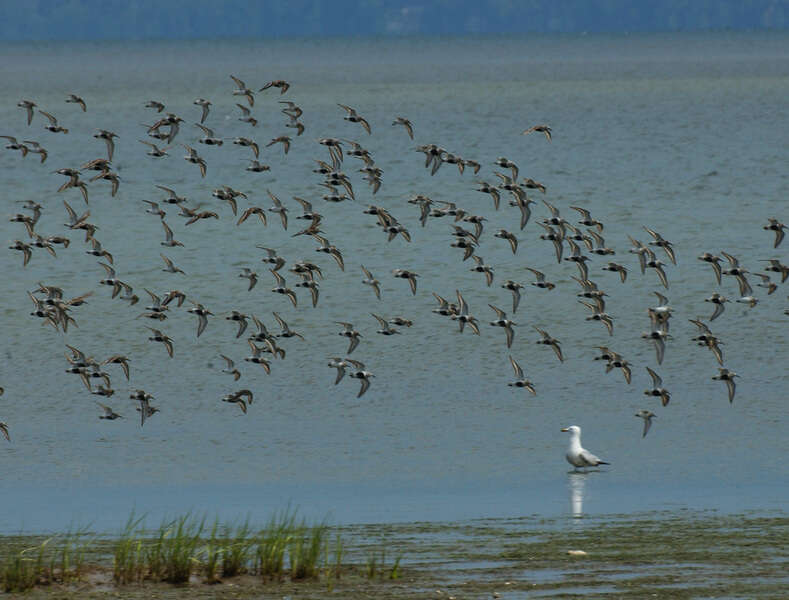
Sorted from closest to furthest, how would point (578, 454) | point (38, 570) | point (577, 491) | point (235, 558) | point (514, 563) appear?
point (38, 570) → point (235, 558) → point (514, 563) → point (577, 491) → point (578, 454)

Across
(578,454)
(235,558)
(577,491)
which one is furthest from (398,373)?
(235,558)

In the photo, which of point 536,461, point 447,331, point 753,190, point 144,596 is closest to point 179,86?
point 753,190

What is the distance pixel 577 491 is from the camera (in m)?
32.1

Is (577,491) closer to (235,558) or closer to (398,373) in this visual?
(235,558)

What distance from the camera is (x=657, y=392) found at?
37.5m

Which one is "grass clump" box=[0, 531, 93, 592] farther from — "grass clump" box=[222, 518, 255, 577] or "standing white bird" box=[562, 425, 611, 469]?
"standing white bird" box=[562, 425, 611, 469]

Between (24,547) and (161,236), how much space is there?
3770cm

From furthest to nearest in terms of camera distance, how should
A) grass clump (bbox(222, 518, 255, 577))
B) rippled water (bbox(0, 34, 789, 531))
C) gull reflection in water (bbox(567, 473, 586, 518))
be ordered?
rippled water (bbox(0, 34, 789, 531))
gull reflection in water (bbox(567, 473, 586, 518))
grass clump (bbox(222, 518, 255, 577))

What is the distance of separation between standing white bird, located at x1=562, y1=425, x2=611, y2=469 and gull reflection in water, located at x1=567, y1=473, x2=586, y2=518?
276mm

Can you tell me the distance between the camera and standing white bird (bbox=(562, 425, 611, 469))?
33844mm

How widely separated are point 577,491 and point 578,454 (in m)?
2.11

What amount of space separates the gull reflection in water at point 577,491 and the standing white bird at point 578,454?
0.91 feet

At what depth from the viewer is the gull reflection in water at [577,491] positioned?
99.2 feet

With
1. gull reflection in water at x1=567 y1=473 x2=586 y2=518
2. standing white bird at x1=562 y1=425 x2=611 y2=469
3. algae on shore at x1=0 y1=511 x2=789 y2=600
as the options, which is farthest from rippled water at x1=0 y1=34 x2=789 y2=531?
algae on shore at x1=0 y1=511 x2=789 y2=600
